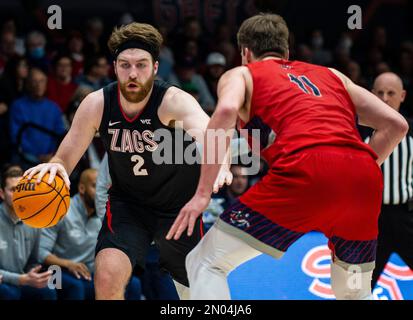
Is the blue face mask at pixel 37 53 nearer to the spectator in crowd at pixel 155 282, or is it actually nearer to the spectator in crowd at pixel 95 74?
the spectator in crowd at pixel 95 74

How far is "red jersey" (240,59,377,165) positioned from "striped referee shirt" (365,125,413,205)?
249 centimetres

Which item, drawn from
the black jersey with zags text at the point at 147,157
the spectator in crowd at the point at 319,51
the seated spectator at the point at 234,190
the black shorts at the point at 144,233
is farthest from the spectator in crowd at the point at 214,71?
the black shorts at the point at 144,233

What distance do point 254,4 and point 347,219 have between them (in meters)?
8.98

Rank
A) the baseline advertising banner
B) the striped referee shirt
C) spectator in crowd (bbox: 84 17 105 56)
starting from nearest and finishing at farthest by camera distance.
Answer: the striped referee shirt
the baseline advertising banner
spectator in crowd (bbox: 84 17 105 56)

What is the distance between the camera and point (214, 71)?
10.1 m

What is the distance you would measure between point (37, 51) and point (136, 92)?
203 inches

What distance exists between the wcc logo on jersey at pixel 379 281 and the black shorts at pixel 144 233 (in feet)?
6.15

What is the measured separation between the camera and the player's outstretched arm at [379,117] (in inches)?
158

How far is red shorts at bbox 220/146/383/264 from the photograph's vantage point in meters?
3.65

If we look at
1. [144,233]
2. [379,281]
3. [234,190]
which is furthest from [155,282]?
[144,233]

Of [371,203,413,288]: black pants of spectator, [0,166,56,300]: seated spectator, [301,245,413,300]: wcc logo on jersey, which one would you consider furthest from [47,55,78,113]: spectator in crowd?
[371,203,413,288]: black pants of spectator

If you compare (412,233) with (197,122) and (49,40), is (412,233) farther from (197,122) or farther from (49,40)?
(49,40)

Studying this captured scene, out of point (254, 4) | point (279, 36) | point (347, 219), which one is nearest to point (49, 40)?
point (254, 4)

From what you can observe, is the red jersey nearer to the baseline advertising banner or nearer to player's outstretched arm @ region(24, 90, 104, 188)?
player's outstretched arm @ region(24, 90, 104, 188)
